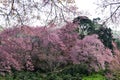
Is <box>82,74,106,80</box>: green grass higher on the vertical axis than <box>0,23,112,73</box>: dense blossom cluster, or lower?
lower

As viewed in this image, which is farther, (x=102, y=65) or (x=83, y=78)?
(x=102, y=65)

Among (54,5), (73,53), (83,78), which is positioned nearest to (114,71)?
(83,78)

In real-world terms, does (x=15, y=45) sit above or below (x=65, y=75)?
above

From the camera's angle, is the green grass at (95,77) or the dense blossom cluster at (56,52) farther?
the dense blossom cluster at (56,52)

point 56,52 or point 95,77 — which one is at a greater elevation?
point 56,52

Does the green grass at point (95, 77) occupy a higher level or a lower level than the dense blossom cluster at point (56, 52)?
lower

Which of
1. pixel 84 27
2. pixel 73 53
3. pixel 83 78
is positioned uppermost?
pixel 84 27

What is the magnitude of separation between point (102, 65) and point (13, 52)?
25.2ft

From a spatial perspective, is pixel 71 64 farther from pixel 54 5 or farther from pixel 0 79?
pixel 54 5

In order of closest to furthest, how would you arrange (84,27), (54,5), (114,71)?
(54,5)
(114,71)
(84,27)

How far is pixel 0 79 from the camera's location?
22.9 m

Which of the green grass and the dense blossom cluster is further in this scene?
the dense blossom cluster

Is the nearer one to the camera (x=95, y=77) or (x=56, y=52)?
(x=95, y=77)

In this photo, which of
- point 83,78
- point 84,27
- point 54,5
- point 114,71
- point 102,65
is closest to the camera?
point 54,5
